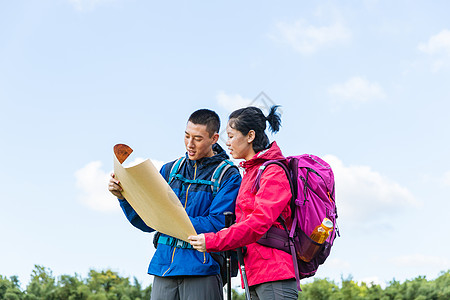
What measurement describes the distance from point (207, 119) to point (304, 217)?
1.04 m

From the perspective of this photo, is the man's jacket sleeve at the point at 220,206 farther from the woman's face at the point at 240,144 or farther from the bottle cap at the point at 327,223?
the bottle cap at the point at 327,223

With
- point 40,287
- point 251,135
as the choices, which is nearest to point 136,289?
point 40,287

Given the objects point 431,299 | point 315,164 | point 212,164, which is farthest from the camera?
point 431,299

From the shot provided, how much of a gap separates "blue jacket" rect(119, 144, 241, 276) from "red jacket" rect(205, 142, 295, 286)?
0.17 metres

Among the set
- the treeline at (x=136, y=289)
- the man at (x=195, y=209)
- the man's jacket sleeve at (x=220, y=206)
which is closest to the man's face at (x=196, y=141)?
the man at (x=195, y=209)

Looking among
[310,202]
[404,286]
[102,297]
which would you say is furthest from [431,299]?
[310,202]

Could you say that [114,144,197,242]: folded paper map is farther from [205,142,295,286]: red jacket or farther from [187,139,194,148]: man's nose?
[187,139,194,148]: man's nose

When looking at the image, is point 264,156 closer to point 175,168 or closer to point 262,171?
point 262,171

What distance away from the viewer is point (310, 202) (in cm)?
313

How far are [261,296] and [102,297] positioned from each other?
5.30 metres

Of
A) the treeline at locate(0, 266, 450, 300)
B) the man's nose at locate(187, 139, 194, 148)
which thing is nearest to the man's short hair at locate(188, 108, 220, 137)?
the man's nose at locate(187, 139, 194, 148)

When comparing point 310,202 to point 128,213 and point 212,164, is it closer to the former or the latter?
point 212,164

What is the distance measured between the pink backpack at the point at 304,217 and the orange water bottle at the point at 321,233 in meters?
0.02

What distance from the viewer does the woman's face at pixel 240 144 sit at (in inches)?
130
